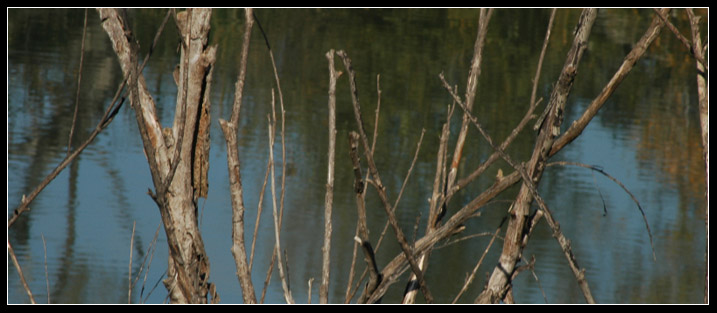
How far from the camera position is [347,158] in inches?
185

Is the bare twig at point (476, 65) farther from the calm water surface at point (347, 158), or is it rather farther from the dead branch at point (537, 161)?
the calm water surface at point (347, 158)

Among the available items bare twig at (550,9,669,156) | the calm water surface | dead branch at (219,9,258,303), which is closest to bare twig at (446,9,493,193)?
bare twig at (550,9,669,156)

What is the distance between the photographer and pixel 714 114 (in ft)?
3.54

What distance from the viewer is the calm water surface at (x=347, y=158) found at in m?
3.58

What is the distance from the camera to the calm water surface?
358 cm

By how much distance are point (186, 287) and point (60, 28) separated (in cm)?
661

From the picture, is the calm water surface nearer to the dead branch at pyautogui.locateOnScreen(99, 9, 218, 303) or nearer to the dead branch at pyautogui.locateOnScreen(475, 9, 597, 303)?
the dead branch at pyautogui.locateOnScreen(99, 9, 218, 303)

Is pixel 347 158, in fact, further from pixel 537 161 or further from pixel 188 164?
pixel 537 161

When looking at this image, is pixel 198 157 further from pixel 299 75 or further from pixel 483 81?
pixel 483 81

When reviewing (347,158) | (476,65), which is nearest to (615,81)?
(476,65)

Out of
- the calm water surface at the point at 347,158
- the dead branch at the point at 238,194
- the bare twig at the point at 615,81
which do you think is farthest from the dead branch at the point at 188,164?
the calm water surface at the point at 347,158

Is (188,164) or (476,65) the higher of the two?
(476,65)
